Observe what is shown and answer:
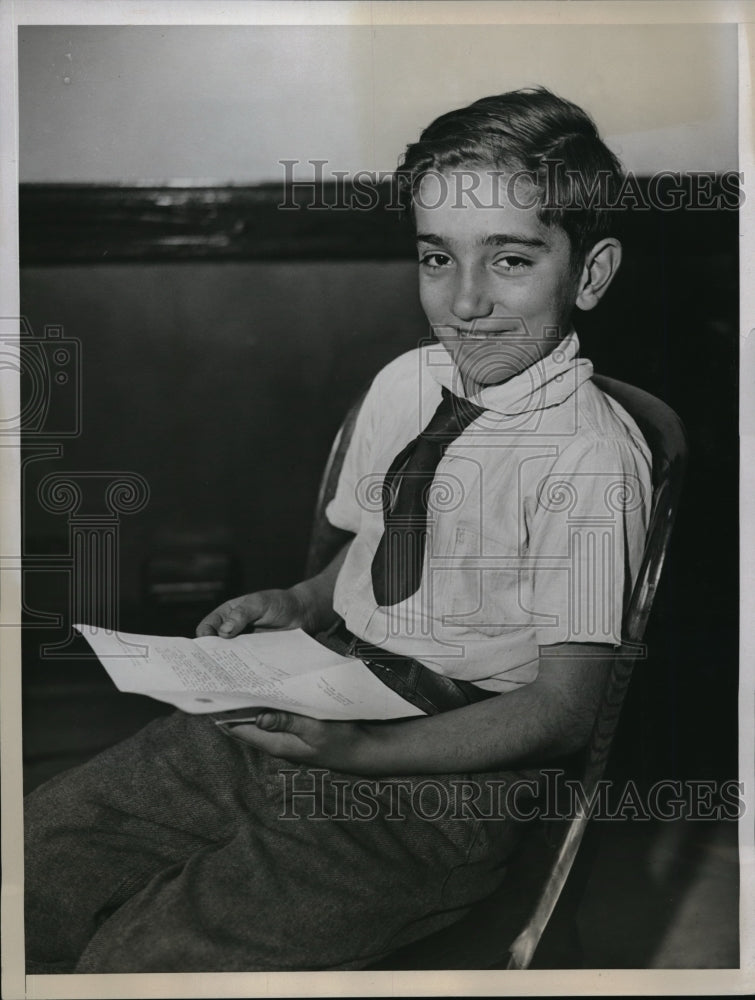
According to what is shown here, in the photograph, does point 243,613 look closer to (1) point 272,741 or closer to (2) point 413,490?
(1) point 272,741

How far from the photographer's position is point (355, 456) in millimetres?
2291

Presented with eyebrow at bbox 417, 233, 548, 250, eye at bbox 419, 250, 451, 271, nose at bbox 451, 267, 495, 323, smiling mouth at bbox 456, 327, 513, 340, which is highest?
eyebrow at bbox 417, 233, 548, 250

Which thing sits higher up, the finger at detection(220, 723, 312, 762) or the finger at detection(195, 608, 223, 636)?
the finger at detection(195, 608, 223, 636)

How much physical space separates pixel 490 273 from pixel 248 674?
3.31ft

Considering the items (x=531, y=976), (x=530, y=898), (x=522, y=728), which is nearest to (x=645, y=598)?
(x=522, y=728)

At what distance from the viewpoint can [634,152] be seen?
2266mm

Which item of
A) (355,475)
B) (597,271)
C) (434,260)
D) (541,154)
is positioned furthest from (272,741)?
(541,154)

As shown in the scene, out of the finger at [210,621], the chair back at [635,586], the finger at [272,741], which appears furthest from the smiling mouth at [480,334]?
the finger at [272,741]

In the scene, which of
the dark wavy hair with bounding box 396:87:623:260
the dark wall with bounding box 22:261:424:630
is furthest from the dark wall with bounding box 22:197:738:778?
the dark wavy hair with bounding box 396:87:623:260

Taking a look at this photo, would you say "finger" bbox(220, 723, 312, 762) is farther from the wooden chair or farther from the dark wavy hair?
the dark wavy hair

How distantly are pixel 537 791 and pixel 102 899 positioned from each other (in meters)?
0.97

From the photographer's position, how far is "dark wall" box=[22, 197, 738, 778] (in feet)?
7.45

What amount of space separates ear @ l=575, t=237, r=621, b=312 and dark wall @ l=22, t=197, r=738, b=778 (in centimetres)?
3

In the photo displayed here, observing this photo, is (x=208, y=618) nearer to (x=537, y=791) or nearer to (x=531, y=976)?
(x=537, y=791)
